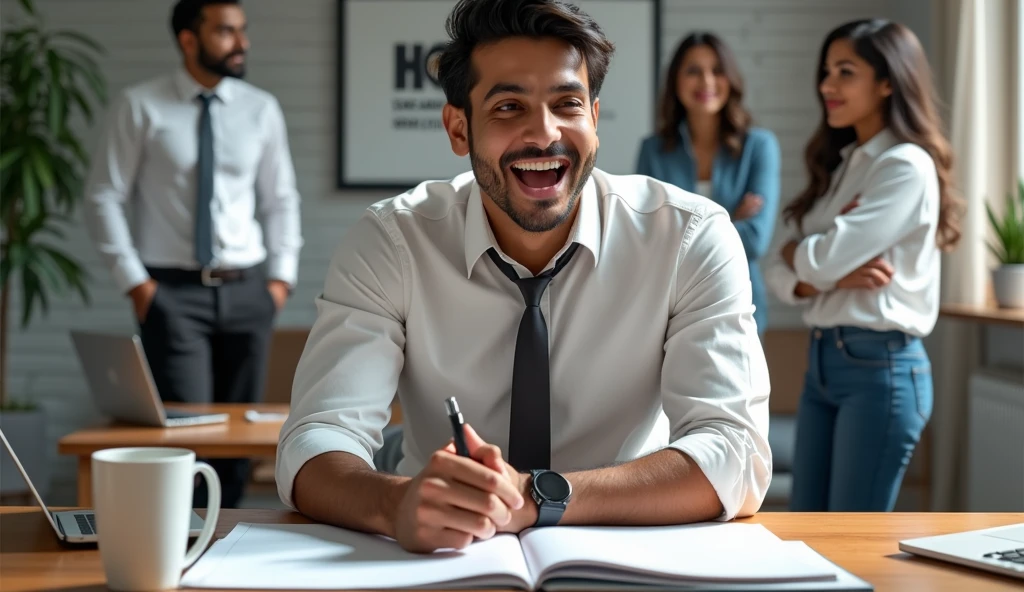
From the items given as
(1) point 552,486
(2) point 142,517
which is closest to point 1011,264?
(1) point 552,486

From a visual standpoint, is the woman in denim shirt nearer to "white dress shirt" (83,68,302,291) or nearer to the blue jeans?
the blue jeans

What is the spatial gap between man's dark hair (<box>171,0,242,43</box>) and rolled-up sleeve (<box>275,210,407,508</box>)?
87.6 inches

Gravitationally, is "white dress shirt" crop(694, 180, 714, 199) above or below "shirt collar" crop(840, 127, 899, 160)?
below

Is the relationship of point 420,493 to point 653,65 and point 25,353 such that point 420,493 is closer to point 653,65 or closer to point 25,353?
point 653,65

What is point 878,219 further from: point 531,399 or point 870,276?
point 531,399

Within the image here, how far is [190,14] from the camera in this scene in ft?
12.1

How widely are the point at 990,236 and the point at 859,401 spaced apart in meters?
1.62

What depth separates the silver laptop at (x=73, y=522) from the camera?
3.85ft

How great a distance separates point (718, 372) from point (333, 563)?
649 millimetres

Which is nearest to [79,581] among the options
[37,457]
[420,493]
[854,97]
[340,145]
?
[420,493]

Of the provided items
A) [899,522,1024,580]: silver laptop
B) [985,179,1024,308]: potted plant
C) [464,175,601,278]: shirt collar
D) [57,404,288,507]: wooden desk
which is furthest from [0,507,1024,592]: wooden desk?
[985,179,1024,308]: potted plant

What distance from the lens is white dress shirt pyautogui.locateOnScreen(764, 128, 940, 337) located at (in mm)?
2654

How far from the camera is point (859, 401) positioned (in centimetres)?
265

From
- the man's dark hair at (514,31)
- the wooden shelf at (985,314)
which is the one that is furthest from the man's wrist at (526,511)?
the wooden shelf at (985,314)
